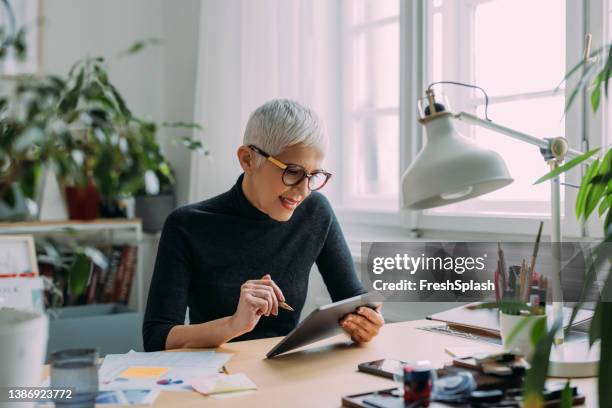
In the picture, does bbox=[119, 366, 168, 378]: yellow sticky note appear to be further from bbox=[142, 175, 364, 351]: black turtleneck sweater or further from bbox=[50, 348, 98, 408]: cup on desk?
bbox=[142, 175, 364, 351]: black turtleneck sweater

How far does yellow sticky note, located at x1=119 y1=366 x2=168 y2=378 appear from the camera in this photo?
1.30m

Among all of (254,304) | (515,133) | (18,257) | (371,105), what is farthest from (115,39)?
(515,133)

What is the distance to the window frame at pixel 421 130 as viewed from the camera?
1.86m

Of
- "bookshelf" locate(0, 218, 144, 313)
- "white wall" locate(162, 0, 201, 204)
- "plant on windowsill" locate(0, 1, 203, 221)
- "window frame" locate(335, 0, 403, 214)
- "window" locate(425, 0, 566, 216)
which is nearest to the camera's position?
"plant on windowsill" locate(0, 1, 203, 221)

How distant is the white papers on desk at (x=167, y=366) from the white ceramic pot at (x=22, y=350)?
29 cm

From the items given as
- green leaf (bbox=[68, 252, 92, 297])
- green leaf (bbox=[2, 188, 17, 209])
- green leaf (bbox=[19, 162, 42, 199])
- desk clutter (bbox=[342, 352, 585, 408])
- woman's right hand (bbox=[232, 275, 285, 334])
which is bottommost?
desk clutter (bbox=[342, 352, 585, 408])

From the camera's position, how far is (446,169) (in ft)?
3.47

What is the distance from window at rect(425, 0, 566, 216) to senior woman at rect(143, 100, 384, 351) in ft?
1.78

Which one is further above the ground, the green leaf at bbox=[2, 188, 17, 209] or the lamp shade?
the lamp shade

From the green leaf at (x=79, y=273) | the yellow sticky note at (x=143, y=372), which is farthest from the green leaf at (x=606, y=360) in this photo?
the yellow sticky note at (x=143, y=372)

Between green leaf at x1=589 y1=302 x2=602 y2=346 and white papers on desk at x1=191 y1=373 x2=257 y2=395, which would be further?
white papers on desk at x1=191 y1=373 x2=257 y2=395

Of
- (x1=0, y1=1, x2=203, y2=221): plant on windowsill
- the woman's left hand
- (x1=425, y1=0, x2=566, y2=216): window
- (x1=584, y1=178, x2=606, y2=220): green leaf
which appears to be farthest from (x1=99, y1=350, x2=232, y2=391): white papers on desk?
(x1=425, y1=0, x2=566, y2=216): window

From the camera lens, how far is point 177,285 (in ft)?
5.69

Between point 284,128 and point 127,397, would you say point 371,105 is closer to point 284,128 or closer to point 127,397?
point 284,128
